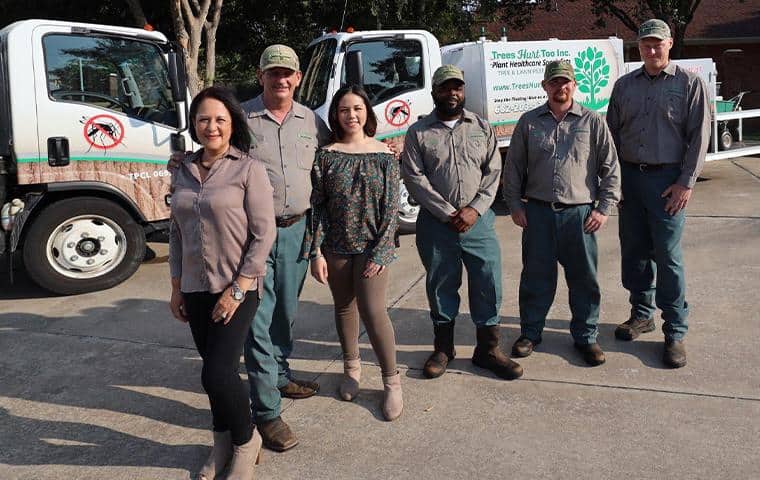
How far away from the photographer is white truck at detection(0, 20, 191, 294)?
591 centimetres

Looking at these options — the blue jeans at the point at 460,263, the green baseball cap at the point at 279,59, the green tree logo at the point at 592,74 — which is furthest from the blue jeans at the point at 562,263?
the green tree logo at the point at 592,74

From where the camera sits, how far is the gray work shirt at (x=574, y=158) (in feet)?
13.5

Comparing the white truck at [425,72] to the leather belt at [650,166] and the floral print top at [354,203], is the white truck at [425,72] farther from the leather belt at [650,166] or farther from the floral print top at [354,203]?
the floral print top at [354,203]

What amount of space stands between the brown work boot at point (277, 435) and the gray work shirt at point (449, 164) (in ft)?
4.55

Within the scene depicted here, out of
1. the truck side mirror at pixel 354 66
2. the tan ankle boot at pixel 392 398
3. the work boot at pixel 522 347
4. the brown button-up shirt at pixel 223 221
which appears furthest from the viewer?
the truck side mirror at pixel 354 66

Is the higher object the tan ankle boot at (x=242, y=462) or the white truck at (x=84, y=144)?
the white truck at (x=84, y=144)

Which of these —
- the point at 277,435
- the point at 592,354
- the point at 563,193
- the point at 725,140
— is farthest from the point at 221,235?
the point at 725,140

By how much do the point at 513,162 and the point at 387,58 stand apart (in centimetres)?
362

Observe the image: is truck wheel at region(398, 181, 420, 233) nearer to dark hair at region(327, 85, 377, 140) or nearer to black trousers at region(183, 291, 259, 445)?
dark hair at region(327, 85, 377, 140)

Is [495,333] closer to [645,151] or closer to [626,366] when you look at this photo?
[626,366]

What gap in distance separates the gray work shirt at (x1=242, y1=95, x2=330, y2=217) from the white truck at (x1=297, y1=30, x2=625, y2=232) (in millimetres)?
3701

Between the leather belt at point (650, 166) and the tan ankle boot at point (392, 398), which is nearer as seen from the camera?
the tan ankle boot at point (392, 398)

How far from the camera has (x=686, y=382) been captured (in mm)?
4031

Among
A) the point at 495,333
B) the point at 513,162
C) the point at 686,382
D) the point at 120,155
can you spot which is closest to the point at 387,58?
the point at 120,155
